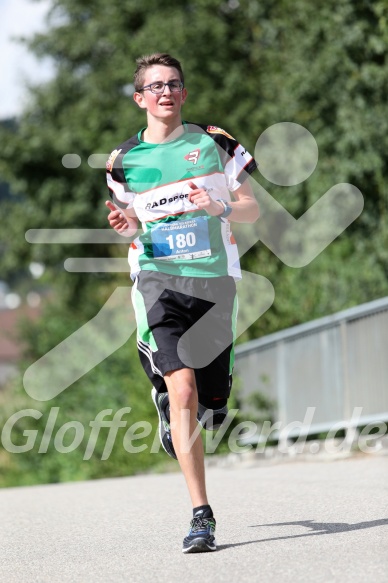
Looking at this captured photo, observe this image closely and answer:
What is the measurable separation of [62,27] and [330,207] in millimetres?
16705

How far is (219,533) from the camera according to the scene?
6.03 m

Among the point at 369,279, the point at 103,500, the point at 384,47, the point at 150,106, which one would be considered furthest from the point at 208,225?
the point at 384,47

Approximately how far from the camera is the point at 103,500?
8.77 meters

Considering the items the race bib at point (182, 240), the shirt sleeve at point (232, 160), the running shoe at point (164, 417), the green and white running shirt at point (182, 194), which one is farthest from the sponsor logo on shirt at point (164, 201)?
the running shoe at point (164, 417)

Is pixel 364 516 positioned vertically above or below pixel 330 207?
below

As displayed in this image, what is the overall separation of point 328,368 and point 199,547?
807 cm

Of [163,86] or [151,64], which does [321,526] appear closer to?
[163,86]

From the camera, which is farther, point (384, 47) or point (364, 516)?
point (384, 47)

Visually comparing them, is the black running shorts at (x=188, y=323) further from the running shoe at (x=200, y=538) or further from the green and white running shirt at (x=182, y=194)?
the running shoe at (x=200, y=538)

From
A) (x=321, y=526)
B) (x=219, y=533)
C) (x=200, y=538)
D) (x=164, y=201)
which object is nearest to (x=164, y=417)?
(x=219, y=533)

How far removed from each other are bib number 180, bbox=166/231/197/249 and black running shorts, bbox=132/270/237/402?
147 millimetres

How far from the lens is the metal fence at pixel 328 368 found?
12.0m

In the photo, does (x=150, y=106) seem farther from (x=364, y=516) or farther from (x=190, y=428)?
(x=364, y=516)

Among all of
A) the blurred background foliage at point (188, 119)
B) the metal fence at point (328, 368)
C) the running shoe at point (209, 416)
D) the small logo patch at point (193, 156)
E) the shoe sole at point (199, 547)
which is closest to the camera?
the shoe sole at point (199, 547)
